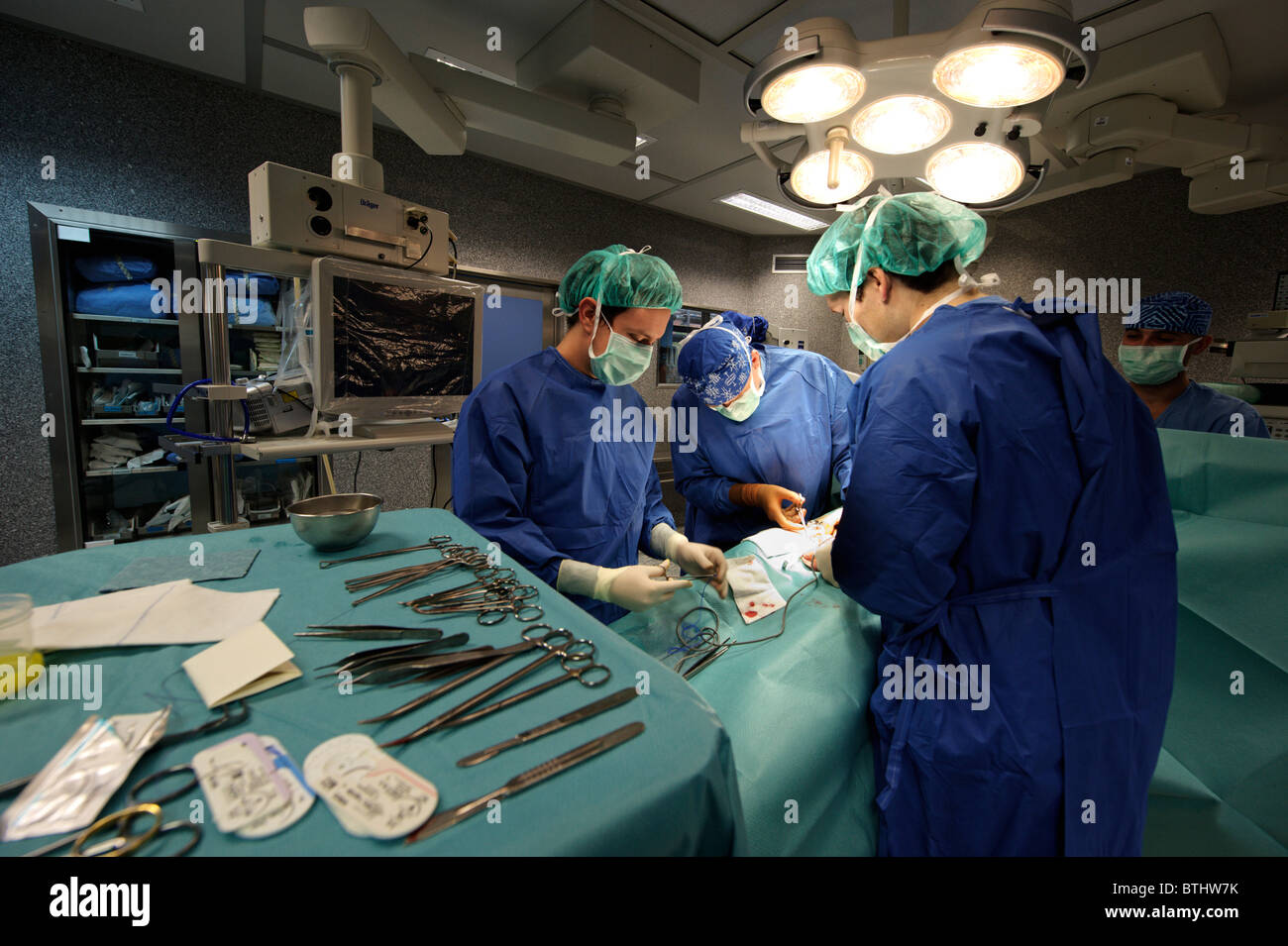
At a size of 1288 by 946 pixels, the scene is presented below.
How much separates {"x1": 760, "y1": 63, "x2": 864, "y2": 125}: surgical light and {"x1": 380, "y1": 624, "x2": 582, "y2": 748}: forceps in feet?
4.81

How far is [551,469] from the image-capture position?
1.57 meters

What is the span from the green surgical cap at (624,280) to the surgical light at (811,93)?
52 cm

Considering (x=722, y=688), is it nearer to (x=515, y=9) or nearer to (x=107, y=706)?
(x=107, y=706)

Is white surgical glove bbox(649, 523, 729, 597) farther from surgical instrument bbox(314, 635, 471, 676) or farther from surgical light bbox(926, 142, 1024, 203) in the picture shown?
surgical light bbox(926, 142, 1024, 203)

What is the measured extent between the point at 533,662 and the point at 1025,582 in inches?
36.0

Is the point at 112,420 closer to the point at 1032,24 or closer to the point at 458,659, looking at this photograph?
the point at 458,659

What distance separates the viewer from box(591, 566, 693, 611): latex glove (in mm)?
1313

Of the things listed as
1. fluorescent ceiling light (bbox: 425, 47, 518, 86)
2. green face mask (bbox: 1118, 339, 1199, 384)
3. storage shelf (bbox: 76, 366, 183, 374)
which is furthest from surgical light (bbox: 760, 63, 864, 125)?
storage shelf (bbox: 76, 366, 183, 374)

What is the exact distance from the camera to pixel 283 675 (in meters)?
0.63

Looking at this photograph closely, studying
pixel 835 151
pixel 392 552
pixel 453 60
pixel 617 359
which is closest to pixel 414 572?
pixel 392 552

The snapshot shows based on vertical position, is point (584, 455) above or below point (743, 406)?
below
